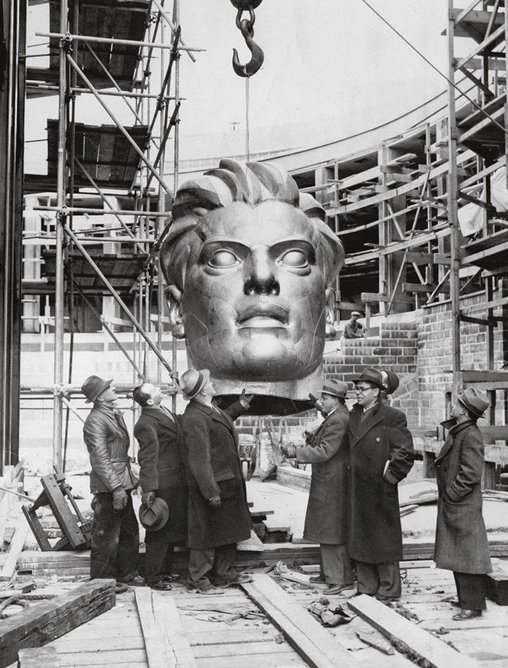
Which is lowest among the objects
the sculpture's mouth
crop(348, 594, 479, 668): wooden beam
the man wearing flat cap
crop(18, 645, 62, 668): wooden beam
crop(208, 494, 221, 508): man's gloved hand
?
crop(348, 594, 479, 668): wooden beam

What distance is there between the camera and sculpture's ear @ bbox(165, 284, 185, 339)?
270 inches

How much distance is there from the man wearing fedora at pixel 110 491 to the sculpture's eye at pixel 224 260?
120 centimetres

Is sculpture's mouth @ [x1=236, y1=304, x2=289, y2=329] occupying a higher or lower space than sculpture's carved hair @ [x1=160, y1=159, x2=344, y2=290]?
lower

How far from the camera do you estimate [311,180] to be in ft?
90.4

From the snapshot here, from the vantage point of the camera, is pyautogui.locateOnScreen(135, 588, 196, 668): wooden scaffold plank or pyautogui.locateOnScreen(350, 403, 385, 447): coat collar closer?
pyautogui.locateOnScreen(135, 588, 196, 668): wooden scaffold plank

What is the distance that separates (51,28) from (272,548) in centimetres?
910

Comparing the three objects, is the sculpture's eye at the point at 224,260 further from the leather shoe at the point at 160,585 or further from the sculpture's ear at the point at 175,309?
the leather shoe at the point at 160,585

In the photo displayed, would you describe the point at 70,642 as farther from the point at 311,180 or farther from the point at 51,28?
the point at 311,180

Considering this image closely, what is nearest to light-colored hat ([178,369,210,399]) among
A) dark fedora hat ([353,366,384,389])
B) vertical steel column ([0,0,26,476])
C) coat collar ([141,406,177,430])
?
coat collar ([141,406,177,430])

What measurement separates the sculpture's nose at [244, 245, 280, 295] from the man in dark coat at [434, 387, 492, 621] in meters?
1.61

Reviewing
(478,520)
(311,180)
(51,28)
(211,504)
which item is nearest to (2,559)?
(211,504)

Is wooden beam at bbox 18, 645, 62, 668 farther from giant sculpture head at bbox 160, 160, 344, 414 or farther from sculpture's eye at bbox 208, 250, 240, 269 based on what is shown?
sculpture's eye at bbox 208, 250, 240, 269

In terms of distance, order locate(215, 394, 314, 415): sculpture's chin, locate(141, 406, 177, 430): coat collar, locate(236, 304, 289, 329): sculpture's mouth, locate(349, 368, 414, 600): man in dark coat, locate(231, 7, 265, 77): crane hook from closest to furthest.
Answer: locate(231, 7, 265, 77): crane hook < locate(349, 368, 414, 600): man in dark coat < locate(236, 304, 289, 329): sculpture's mouth < locate(141, 406, 177, 430): coat collar < locate(215, 394, 314, 415): sculpture's chin

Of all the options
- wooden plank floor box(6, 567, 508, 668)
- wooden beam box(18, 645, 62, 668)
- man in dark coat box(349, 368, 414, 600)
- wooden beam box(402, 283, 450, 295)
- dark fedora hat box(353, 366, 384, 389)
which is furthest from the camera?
wooden beam box(402, 283, 450, 295)
